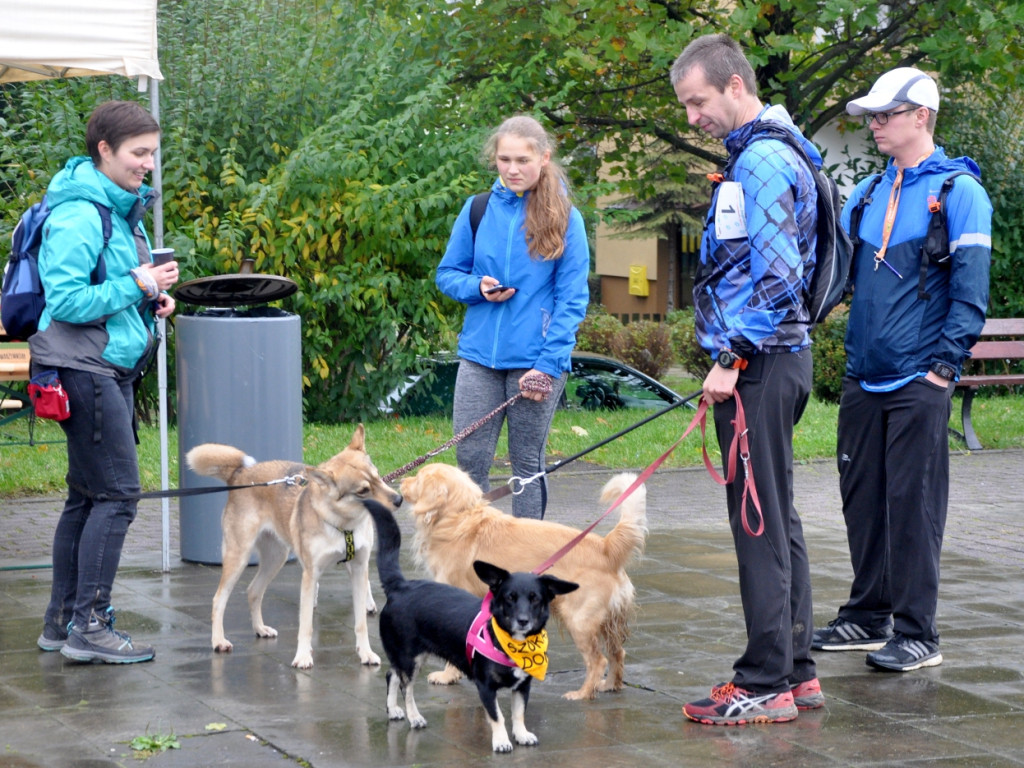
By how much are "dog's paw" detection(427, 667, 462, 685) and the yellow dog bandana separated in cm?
92

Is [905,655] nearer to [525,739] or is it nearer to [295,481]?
[525,739]

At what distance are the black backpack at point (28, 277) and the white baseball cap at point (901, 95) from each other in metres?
3.16

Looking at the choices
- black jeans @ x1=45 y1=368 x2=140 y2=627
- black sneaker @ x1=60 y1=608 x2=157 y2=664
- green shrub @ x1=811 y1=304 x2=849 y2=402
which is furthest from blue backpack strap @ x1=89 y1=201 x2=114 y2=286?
green shrub @ x1=811 y1=304 x2=849 y2=402

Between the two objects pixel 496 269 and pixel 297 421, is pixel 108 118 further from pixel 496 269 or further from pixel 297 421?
pixel 297 421

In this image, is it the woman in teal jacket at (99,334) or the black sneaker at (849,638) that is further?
the black sneaker at (849,638)

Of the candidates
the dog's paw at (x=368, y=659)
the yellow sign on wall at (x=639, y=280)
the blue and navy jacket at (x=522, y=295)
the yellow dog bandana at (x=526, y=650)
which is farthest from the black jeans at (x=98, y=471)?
the yellow sign on wall at (x=639, y=280)

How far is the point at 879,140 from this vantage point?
5.24m

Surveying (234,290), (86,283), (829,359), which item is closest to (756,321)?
(86,283)

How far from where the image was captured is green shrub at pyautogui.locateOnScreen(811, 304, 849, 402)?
16375 millimetres

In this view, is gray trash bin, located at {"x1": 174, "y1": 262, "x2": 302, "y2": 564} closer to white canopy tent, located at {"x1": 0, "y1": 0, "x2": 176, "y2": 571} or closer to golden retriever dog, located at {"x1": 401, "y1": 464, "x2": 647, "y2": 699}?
white canopy tent, located at {"x1": 0, "y1": 0, "x2": 176, "y2": 571}

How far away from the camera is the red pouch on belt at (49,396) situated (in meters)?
4.97

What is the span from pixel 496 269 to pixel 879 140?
178 centimetres

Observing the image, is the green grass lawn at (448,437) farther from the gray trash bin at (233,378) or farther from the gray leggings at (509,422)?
the gray leggings at (509,422)

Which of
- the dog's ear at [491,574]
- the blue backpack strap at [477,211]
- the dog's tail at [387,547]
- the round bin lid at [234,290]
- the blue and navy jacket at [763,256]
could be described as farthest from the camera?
the round bin lid at [234,290]
